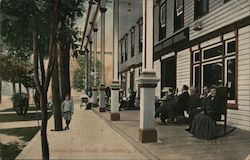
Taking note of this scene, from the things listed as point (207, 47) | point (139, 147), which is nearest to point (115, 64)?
point (207, 47)

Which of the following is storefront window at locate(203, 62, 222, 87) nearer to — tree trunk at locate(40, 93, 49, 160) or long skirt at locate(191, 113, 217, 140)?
long skirt at locate(191, 113, 217, 140)

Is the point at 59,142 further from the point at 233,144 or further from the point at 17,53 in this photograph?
the point at 233,144

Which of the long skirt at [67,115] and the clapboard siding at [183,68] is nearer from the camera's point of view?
the long skirt at [67,115]

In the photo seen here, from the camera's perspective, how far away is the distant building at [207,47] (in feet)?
29.5

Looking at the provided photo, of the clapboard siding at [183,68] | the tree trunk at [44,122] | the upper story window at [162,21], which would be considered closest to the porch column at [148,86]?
the tree trunk at [44,122]

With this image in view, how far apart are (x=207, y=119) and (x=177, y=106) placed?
2704 millimetres

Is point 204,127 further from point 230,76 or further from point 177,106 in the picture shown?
point 177,106

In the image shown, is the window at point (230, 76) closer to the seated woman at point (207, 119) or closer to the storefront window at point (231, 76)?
the storefront window at point (231, 76)

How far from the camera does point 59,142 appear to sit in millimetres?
6352

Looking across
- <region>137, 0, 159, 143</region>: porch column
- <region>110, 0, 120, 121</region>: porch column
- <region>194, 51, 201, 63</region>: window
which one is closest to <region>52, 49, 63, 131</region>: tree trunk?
<region>137, 0, 159, 143</region>: porch column

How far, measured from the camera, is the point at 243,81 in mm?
8906

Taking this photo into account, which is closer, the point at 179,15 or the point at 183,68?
the point at 183,68

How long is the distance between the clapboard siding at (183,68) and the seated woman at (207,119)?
4972 mm

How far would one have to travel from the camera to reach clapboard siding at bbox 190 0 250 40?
9.05 m
